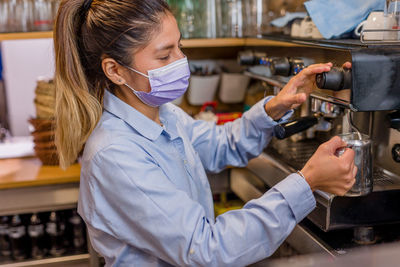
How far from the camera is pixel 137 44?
1083mm

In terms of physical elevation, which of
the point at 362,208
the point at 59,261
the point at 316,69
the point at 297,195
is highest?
the point at 316,69

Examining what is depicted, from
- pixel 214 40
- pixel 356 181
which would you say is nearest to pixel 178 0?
Result: pixel 214 40

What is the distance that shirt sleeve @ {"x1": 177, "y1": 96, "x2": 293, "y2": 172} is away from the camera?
1397mm

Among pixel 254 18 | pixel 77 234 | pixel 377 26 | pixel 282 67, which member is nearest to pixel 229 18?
pixel 254 18

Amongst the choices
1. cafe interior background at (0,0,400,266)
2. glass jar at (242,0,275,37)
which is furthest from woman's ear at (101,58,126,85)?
glass jar at (242,0,275,37)

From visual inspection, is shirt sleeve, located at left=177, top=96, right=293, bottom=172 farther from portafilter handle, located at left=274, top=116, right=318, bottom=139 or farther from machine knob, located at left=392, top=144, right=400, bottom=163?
machine knob, located at left=392, top=144, right=400, bottom=163

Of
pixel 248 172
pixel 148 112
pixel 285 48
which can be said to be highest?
pixel 285 48

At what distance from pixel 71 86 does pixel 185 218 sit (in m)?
0.46

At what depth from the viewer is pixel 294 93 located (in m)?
1.23

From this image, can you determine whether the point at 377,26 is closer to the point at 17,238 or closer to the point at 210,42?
the point at 210,42

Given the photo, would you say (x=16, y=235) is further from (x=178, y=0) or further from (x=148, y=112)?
(x=178, y=0)

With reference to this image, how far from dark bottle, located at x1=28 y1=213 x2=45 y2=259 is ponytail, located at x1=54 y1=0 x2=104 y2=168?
0.86 meters

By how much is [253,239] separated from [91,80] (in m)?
0.59

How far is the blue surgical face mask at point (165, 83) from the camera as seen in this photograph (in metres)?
1.12
